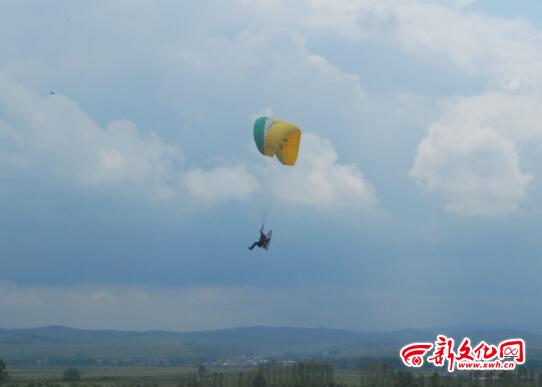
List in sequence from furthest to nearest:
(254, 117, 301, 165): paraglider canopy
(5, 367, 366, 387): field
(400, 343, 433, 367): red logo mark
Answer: (5, 367, 366, 387): field, (254, 117, 301, 165): paraglider canopy, (400, 343, 433, 367): red logo mark

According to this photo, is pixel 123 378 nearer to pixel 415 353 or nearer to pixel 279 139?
pixel 279 139

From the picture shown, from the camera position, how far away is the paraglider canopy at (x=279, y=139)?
54.1 meters

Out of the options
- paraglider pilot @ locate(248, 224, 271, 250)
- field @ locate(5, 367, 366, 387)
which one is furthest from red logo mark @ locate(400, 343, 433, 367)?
field @ locate(5, 367, 366, 387)

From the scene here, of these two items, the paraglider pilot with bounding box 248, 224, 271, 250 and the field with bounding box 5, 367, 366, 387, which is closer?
the paraglider pilot with bounding box 248, 224, 271, 250

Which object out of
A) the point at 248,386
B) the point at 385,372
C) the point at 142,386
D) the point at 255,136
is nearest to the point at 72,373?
the point at 142,386

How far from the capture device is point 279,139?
5397 centimetres

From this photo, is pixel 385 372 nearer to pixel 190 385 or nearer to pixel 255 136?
pixel 190 385

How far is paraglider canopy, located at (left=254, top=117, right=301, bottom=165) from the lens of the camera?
5412 centimetres

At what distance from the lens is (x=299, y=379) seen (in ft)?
289

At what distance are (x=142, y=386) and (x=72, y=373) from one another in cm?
3803

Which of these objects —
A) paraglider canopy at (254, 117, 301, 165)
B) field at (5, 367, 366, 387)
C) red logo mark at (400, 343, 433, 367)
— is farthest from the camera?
field at (5, 367, 366, 387)

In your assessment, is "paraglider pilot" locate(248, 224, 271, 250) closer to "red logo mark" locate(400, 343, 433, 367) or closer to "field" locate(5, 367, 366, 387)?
"red logo mark" locate(400, 343, 433, 367)

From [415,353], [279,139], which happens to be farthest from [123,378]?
[415,353]

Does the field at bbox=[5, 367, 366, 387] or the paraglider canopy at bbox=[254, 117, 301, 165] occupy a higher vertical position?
the paraglider canopy at bbox=[254, 117, 301, 165]
